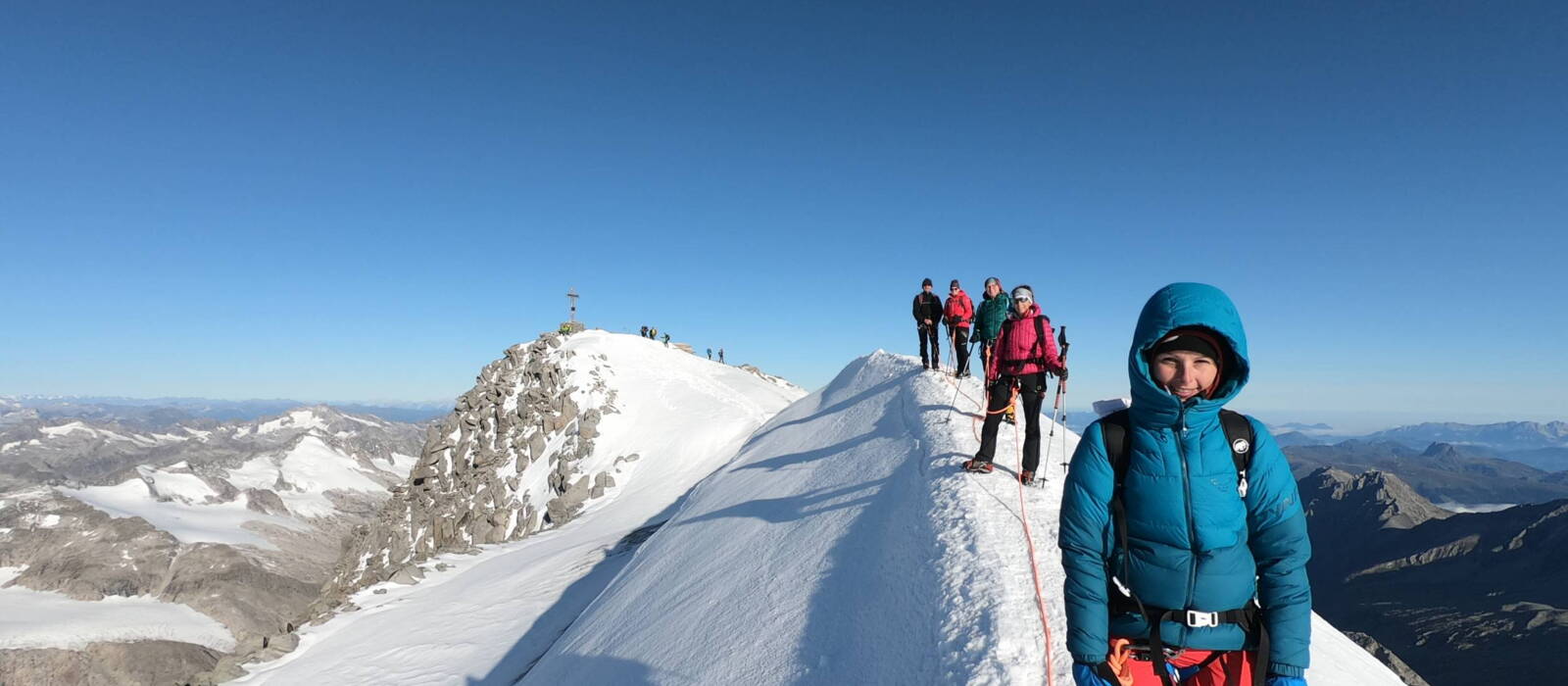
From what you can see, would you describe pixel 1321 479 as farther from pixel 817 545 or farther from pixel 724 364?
pixel 817 545

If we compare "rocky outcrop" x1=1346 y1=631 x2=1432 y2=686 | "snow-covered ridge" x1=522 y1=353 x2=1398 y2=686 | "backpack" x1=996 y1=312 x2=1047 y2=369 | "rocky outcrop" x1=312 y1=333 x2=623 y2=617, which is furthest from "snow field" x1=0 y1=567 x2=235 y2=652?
"rocky outcrop" x1=1346 y1=631 x2=1432 y2=686

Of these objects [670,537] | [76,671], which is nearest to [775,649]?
[670,537]

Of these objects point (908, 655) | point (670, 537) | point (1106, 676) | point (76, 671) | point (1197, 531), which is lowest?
point (76, 671)

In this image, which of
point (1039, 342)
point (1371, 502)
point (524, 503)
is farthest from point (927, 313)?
point (1371, 502)

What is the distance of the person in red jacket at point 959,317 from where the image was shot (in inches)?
624

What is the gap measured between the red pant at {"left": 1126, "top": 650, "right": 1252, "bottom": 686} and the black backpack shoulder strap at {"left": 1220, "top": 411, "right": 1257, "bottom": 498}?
0.85 m

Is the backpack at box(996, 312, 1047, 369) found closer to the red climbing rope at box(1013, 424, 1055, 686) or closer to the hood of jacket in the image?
the red climbing rope at box(1013, 424, 1055, 686)

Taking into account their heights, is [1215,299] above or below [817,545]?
above

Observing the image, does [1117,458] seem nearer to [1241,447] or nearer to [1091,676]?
[1241,447]

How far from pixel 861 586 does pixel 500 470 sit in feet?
102

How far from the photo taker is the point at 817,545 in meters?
8.14

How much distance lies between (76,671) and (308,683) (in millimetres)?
124674

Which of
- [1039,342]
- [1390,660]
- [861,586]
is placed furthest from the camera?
[1390,660]

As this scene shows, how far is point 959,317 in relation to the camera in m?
15.9
